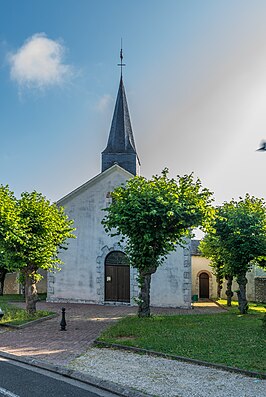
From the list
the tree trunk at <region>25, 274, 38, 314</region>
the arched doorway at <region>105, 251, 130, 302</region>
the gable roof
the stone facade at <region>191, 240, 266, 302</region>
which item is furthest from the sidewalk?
the stone facade at <region>191, 240, 266, 302</region>

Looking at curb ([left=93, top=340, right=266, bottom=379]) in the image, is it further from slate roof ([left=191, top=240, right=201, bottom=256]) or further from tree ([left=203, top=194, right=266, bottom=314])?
slate roof ([left=191, top=240, right=201, bottom=256])

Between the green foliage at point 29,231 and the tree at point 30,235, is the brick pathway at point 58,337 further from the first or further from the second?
the green foliage at point 29,231

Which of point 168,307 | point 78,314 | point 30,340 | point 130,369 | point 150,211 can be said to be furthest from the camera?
point 168,307

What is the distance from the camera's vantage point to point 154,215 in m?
14.5

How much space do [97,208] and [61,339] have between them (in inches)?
484

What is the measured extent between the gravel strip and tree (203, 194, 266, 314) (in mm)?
9121

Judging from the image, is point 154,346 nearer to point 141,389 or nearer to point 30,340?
point 141,389

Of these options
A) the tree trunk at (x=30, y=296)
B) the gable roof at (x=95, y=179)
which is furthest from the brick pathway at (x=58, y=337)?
the gable roof at (x=95, y=179)

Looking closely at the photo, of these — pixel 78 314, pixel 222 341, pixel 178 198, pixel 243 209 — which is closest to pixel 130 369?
pixel 222 341

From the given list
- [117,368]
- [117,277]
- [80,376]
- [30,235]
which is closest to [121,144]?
[117,277]

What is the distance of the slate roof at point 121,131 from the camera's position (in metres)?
28.2

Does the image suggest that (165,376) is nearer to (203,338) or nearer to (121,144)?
(203,338)

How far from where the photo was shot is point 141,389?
6844 millimetres

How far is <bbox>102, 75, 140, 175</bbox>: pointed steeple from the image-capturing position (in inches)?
1091
